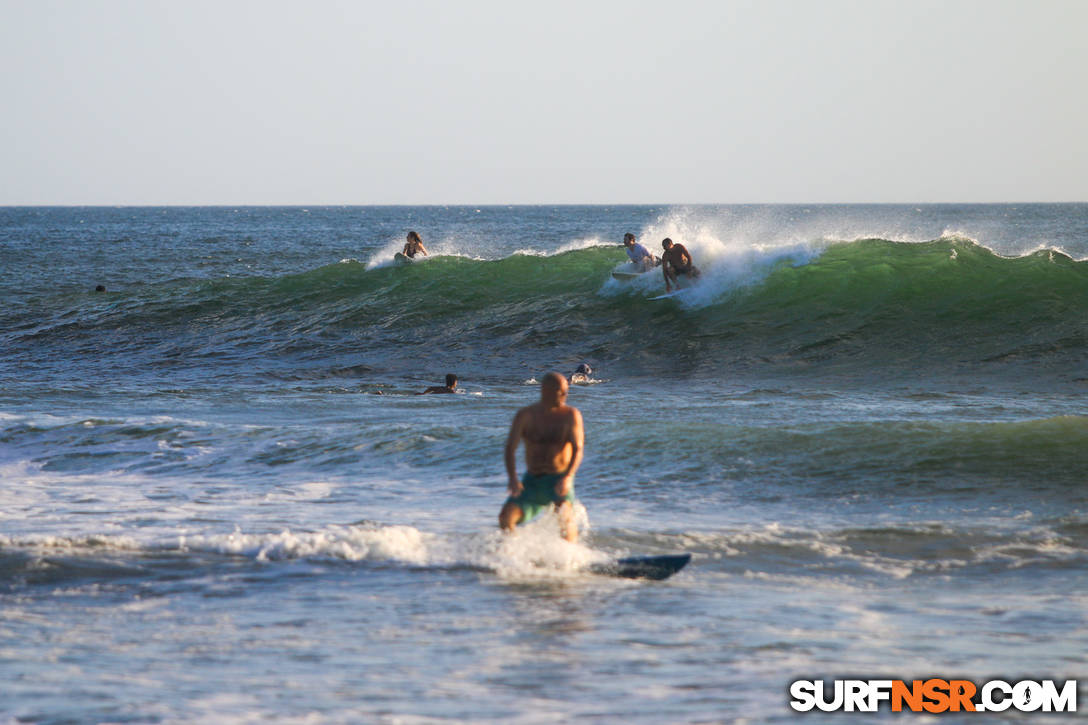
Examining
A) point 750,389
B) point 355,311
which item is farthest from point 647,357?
point 355,311

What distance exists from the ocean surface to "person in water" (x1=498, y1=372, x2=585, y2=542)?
28 centimetres

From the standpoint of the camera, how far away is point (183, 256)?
5719cm

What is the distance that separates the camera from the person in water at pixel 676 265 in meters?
22.2

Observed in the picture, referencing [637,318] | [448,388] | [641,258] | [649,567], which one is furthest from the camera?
[641,258]

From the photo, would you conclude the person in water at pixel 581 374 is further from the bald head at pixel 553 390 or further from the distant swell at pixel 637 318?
the bald head at pixel 553 390

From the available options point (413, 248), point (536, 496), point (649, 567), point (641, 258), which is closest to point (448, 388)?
point (641, 258)

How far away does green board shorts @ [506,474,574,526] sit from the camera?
305 inches

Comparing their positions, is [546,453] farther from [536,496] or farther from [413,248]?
[413,248]

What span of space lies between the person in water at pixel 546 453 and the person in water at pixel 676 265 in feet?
48.0

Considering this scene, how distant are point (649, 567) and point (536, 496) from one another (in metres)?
0.92

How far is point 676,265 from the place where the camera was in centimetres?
2225

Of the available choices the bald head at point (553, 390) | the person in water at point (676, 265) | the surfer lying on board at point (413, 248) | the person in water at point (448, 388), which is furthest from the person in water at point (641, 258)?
the bald head at point (553, 390)

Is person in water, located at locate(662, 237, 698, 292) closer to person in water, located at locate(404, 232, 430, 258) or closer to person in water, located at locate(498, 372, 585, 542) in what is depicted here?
person in water, located at locate(404, 232, 430, 258)

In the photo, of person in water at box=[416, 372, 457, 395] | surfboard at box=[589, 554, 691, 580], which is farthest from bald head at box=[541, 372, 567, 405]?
person in water at box=[416, 372, 457, 395]
